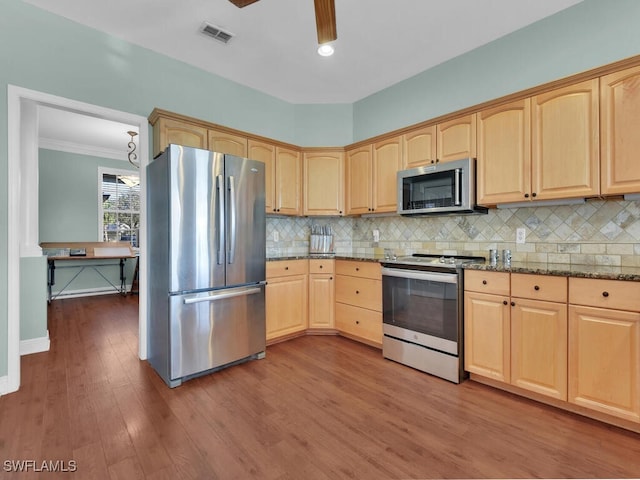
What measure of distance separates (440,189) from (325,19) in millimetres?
1750

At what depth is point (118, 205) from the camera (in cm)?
665

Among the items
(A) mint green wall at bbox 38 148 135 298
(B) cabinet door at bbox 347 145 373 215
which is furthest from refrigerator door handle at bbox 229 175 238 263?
(A) mint green wall at bbox 38 148 135 298

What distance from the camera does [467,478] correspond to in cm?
149

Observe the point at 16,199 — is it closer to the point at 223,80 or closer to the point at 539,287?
the point at 223,80

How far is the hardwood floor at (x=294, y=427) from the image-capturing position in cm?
157

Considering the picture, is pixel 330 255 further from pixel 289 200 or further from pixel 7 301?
pixel 7 301

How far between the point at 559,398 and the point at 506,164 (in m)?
1.73

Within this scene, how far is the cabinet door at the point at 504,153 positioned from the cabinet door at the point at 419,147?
0.45 meters

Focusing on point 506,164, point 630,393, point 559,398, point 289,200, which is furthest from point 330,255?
point 630,393

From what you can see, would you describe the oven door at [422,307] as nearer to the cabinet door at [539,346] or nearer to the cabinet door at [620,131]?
the cabinet door at [539,346]

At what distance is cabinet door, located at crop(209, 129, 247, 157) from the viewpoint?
3111 millimetres

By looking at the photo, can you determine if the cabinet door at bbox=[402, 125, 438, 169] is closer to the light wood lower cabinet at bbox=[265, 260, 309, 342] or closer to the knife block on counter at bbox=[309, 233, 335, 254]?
the knife block on counter at bbox=[309, 233, 335, 254]

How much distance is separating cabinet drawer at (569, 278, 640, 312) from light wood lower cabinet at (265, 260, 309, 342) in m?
2.41

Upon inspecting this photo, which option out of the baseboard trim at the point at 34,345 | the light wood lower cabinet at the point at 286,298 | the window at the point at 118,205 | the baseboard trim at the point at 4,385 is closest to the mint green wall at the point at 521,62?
the light wood lower cabinet at the point at 286,298
